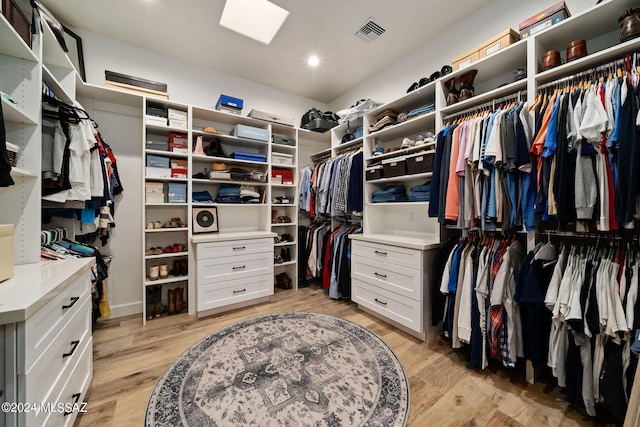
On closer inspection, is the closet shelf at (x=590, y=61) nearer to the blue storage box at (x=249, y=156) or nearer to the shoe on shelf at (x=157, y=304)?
the blue storage box at (x=249, y=156)

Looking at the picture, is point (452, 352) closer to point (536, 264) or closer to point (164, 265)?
point (536, 264)

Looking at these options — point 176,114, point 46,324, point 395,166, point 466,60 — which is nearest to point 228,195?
point 176,114

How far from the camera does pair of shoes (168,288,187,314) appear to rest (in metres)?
2.54

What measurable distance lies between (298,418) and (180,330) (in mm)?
1517

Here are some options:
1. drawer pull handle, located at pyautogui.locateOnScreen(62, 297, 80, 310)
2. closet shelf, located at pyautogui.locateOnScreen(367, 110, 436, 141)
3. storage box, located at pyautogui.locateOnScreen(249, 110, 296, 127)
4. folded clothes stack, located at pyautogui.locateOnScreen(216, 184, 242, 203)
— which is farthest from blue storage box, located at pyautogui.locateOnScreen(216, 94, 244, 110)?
drawer pull handle, located at pyautogui.locateOnScreen(62, 297, 80, 310)

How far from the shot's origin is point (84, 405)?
1300mm

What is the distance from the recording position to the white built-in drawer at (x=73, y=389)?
0.99 meters

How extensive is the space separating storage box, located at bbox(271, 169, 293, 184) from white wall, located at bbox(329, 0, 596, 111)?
1.48 m

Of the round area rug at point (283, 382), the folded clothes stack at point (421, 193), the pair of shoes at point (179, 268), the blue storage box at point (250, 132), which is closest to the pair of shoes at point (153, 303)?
the pair of shoes at point (179, 268)

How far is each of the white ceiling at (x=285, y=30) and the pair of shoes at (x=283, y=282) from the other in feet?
8.91

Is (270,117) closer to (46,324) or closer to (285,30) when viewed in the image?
(285,30)

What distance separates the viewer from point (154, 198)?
249 centimetres

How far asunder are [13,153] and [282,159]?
2363 millimetres

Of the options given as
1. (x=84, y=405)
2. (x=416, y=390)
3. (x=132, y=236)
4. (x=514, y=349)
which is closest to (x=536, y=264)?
(x=514, y=349)
